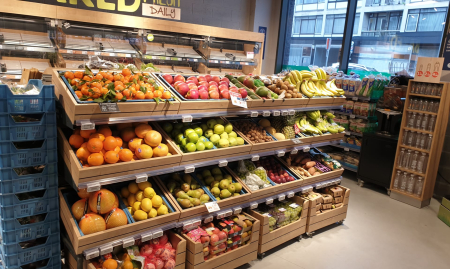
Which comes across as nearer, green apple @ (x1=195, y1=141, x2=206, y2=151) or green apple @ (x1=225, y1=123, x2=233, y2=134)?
green apple @ (x1=195, y1=141, x2=206, y2=151)

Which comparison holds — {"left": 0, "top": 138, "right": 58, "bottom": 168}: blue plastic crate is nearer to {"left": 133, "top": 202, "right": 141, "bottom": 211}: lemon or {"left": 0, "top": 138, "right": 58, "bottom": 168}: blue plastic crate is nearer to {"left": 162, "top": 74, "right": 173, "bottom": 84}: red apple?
{"left": 133, "top": 202, "right": 141, "bottom": 211}: lemon

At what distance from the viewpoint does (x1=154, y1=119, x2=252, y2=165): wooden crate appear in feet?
8.80

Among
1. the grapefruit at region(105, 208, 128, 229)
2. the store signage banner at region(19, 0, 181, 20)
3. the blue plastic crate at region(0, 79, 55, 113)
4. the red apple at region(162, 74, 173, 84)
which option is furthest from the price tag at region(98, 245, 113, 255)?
the store signage banner at region(19, 0, 181, 20)

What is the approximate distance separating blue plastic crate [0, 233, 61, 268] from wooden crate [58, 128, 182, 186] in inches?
25.3

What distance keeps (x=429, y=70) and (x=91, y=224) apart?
4788mm

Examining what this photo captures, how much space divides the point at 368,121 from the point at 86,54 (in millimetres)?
4861

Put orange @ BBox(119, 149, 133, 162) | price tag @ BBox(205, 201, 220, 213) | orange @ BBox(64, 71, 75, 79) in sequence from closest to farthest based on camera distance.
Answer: orange @ BBox(119, 149, 133, 162) → orange @ BBox(64, 71, 75, 79) → price tag @ BBox(205, 201, 220, 213)

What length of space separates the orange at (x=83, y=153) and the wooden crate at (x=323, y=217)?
2.44 metres

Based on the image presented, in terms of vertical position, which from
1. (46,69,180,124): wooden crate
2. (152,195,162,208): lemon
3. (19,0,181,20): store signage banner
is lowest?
(152,195,162,208): lemon

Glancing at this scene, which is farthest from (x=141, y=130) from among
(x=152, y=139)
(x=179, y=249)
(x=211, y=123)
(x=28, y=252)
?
(x=28, y=252)

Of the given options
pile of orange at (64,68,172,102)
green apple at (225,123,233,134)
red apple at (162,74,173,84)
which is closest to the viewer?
pile of orange at (64,68,172,102)

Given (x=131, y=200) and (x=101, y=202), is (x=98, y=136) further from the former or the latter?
(x=131, y=200)

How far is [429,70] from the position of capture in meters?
4.69

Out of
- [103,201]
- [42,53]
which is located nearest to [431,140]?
[103,201]
